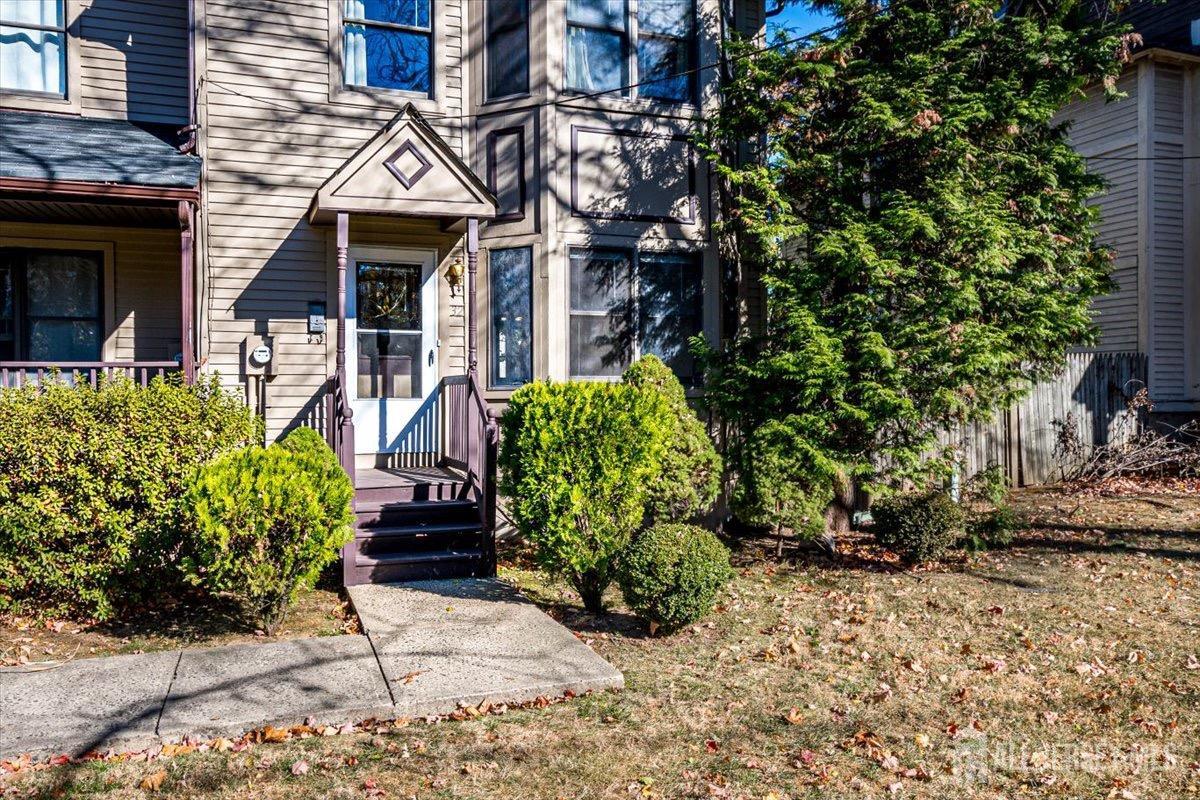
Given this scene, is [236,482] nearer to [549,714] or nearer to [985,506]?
[549,714]

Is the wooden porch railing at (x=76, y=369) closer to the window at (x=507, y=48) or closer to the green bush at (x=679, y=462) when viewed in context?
the green bush at (x=679, y=462)

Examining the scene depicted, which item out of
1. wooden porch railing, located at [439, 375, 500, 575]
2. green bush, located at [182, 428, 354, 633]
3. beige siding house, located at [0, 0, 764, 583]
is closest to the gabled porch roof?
beige siding house, located at [0, 0, 764, 583]

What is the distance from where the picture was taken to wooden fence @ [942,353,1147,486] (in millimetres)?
12133

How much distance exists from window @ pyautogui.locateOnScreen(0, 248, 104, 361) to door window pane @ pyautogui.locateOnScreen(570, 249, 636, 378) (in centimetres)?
516

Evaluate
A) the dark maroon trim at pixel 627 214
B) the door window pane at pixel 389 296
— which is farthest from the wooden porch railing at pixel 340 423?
the dark maroon trim at pixel 627 214

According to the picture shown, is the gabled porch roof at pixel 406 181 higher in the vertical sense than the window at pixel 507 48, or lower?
lower

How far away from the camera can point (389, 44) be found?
31.2ft

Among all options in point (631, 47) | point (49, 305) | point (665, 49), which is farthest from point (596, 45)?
point (49, 305)

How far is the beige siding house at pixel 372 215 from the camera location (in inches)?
348

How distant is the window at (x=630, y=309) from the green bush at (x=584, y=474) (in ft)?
9.96

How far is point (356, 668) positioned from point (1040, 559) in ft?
21.8

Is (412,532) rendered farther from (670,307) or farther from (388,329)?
(670,307)

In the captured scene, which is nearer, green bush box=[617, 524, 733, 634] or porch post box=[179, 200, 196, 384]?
green bush box=[617, 524, 733, 634]

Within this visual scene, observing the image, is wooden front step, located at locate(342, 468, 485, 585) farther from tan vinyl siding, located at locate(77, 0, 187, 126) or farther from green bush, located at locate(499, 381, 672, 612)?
tan vinyl siding, located at locate(77, 0, 187, 126)
